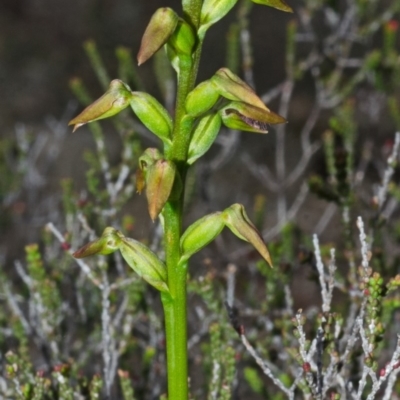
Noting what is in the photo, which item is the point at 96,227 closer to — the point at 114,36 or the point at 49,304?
the point at 49,304

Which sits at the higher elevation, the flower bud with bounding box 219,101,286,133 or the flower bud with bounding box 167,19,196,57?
the flower bud with bounding box 167,19,196,57

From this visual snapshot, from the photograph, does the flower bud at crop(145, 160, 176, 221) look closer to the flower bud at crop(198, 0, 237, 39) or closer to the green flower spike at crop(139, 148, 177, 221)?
the green flower spike at crop(139, 148, 177, 221)

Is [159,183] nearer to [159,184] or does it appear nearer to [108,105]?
[159,184]

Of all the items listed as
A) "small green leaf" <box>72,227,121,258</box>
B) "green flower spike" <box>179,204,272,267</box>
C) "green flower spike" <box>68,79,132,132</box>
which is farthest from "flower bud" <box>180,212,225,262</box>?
"green flower spike" <box>68,79,132,132</box>

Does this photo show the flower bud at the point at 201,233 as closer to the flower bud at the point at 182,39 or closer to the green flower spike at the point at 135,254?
the green flower spike at the point at 135,254

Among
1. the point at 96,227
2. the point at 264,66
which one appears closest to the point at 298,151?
the point at 264,66

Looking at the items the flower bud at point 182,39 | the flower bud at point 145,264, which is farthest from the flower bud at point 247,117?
the flower bud at point 145,264
